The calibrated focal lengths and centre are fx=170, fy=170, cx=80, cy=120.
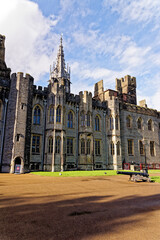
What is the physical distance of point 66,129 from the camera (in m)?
23.0

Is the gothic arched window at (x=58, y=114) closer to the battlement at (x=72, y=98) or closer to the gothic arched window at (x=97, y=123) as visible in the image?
the battlement at (x=72, y=98)

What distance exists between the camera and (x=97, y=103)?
26.1 metres

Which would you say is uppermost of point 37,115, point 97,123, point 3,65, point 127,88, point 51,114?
point 127,88

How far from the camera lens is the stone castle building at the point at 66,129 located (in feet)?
62.8

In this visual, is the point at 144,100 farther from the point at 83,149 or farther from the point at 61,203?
the point at 61,203

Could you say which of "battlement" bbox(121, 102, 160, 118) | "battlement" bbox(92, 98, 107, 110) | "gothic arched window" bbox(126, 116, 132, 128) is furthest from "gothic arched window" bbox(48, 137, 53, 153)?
"gothic arched window" bbox(126, 116, 132, 128)

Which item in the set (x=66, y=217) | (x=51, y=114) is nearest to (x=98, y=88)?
(x=51, y=114)

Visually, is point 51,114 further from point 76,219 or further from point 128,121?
point 76,219

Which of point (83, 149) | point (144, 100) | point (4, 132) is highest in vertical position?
point (144, 100)

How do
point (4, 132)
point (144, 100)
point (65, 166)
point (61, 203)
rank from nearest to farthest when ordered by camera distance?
point (61, 203), point (4, 132), point (65, 166), point (144, 100)

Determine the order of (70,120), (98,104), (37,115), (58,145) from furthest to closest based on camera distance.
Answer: (98,104), (70,120), (37,115), (58,145)

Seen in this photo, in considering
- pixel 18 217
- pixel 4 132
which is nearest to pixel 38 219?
pixel 18 217

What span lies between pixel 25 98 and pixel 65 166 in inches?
376

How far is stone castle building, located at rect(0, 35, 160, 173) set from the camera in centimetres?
1916
